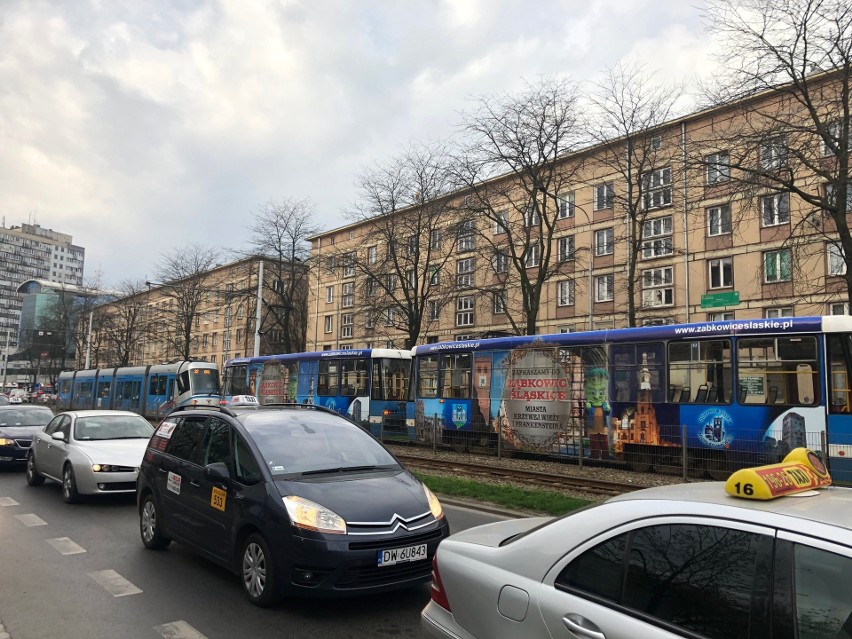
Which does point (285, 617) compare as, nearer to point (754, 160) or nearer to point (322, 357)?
point (754, 160)

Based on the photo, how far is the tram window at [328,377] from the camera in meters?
23.9

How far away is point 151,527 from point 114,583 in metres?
1.23

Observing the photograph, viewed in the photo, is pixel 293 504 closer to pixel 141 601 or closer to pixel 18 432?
pixel 141 601

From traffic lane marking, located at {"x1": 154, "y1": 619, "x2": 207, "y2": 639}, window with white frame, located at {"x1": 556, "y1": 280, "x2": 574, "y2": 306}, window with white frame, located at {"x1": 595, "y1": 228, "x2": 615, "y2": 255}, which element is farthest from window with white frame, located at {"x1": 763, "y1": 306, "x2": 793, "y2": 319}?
traffic lane marking, located at {"x1": 154, "y1": 619, "x2": 207, "y2": 639}

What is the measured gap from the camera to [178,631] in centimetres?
468

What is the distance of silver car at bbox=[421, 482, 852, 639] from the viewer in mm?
2096

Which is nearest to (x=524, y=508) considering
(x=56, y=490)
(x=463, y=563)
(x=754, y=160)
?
(x=463, y=563)

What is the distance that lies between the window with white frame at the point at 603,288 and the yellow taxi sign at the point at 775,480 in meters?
36.8

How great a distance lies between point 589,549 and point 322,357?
879 inches

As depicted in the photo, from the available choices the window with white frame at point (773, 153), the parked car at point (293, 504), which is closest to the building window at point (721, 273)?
the window with white frame at point (773, 153)

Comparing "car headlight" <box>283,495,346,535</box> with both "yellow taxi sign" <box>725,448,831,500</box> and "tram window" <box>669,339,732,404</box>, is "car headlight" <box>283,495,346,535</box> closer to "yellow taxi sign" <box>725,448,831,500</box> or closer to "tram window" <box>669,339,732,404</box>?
"yellow taxi sign" <box>725,448,831,500</box>

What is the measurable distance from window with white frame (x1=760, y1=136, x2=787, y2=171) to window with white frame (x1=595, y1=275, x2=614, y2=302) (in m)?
21.8

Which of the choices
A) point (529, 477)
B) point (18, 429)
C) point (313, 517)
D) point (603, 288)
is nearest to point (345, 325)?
point (603, 288)

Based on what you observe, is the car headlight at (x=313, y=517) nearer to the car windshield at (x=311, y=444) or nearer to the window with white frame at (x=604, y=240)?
the car windshield at (x=311, y=444)
